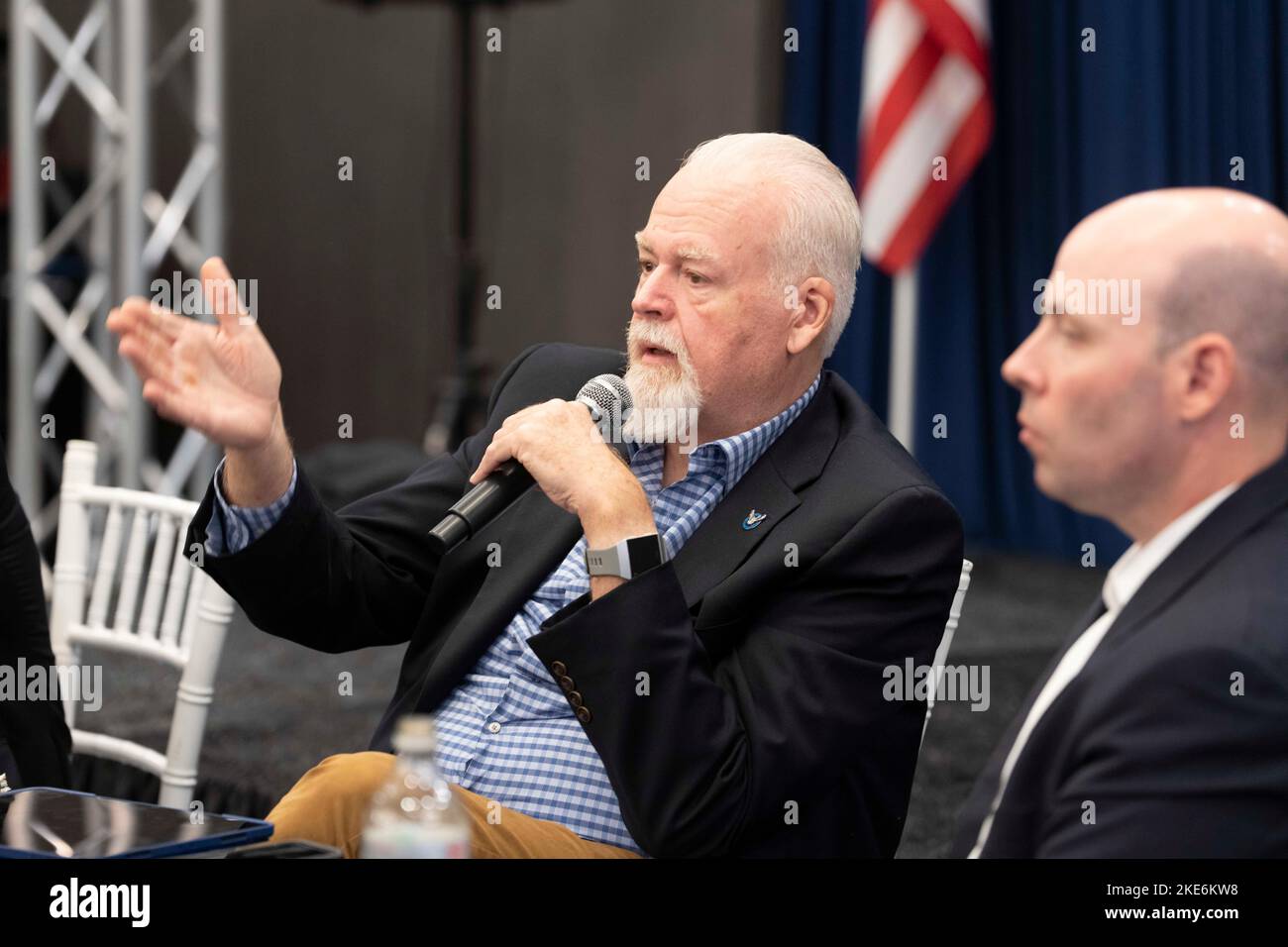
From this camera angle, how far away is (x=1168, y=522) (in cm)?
120

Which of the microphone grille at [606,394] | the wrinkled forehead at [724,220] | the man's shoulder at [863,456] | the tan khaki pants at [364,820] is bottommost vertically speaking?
the tan khaki pants at [364,820]

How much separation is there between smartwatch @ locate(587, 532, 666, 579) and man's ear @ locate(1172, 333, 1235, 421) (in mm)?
667

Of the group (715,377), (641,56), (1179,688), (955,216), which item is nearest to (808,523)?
(715,377)

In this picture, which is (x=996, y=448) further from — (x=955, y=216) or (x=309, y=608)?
(x=309, y=608)

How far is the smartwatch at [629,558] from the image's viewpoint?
1686 millimetres

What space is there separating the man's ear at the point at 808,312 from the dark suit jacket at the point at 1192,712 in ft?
A: 2.94

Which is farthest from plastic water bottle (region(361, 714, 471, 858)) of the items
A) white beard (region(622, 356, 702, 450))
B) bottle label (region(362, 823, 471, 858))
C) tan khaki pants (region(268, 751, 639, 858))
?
white beard (region(622, 356, 702, 450))

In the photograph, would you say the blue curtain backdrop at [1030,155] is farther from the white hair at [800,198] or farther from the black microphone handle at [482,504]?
the black microphone handle at [482,504]

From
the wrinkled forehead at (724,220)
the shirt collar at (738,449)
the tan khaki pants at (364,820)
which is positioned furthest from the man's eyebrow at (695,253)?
the tan khaki pants at (364,820)

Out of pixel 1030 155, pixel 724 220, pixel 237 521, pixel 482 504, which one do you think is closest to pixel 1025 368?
pixel 482 504

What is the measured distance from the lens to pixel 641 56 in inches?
275

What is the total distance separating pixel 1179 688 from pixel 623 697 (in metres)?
0.68

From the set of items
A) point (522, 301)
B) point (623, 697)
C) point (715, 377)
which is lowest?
point (623, 697)

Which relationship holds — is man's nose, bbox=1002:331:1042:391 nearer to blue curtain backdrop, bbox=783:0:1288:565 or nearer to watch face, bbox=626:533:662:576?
watch face, bbox=626:533:662:576
